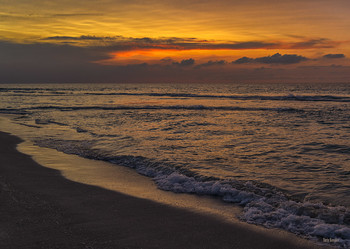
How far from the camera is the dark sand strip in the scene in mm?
4281

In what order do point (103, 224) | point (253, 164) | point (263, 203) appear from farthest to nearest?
point (253, 164) → point (263, 203) → point (103, 224)

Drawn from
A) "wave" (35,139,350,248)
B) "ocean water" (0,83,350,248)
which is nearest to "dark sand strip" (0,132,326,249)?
"wave" (35,139,350,248)

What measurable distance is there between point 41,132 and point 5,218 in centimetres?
1210

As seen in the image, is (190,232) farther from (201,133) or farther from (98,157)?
(201,133)

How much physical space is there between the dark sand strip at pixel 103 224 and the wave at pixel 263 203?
491 millimetres

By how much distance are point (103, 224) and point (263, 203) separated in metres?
3.18

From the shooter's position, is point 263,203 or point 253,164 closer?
Result: point 263,203

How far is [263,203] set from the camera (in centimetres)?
594

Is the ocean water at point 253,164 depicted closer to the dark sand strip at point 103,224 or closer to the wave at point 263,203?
the wave at point 263,203

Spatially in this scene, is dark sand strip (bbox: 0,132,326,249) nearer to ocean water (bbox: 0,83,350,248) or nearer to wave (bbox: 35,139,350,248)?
wave (bbox: 35,139,350,248)

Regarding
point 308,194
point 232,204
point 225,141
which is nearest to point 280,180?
point 308,194

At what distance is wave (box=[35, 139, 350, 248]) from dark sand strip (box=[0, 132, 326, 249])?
1.61ft

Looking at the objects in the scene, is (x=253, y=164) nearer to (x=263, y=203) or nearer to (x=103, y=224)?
(x=263, y=203)

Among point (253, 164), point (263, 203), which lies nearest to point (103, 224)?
point (263, 203)
